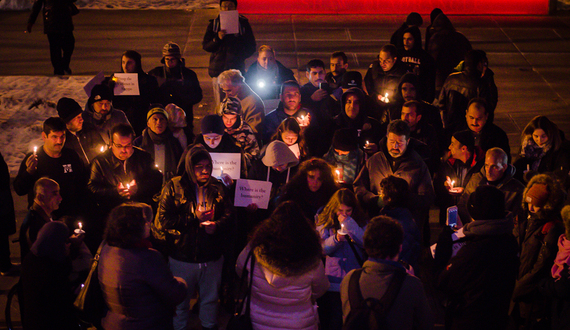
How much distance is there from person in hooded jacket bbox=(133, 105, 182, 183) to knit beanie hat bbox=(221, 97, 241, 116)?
674mm

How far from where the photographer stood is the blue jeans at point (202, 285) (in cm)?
501

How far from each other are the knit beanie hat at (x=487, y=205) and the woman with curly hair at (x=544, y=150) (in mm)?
2092

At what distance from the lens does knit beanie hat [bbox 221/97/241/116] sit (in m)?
6.64

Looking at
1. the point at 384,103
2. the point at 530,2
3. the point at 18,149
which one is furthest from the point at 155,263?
the point at 530,2

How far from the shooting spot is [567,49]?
49.2 ft

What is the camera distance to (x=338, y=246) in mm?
4723

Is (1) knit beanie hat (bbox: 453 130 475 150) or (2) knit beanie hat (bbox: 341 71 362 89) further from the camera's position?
(2) knit beanie hat (bbox: 341 71 362 89)

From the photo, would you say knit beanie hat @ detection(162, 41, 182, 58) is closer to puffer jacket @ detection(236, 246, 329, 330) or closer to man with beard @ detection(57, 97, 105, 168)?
man with beard @ detection(57, 97, 105, 168)

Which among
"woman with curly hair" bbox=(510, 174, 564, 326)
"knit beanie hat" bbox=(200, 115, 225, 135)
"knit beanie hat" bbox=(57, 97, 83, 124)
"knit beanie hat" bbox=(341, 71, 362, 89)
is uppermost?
"knit beanie hat" bbox=(57, 97, 83, 124)

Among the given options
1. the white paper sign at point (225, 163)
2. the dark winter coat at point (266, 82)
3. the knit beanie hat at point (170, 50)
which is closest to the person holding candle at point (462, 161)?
the white paper sign at point (225, 163)

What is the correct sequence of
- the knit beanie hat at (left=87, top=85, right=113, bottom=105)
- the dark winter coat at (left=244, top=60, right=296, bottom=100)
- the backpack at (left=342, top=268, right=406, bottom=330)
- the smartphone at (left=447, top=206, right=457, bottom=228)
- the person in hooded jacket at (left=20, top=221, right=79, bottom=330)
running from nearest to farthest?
the backpack at (left=342, top=268, right=406, bottom=330)
the person in hooded jacket at (left=20, top=221, right=79, bottom=330)
the smartphone at (left=447, top=206, right=457, bottom=228)
the knit beanie hat at (left=87, top=85, right=113, bottom=105)
the dark winter coat at (left=244, top=60, right=296, bottom=100)

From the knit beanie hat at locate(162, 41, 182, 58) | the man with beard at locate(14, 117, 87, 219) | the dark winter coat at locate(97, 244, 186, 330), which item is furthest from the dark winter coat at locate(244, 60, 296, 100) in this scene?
the dark winter coat at locate(97, 244, 186, 330)

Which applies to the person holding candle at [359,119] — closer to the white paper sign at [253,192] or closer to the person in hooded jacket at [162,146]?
the white paper sign at [253,192]

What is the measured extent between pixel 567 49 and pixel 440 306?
11.5 m
